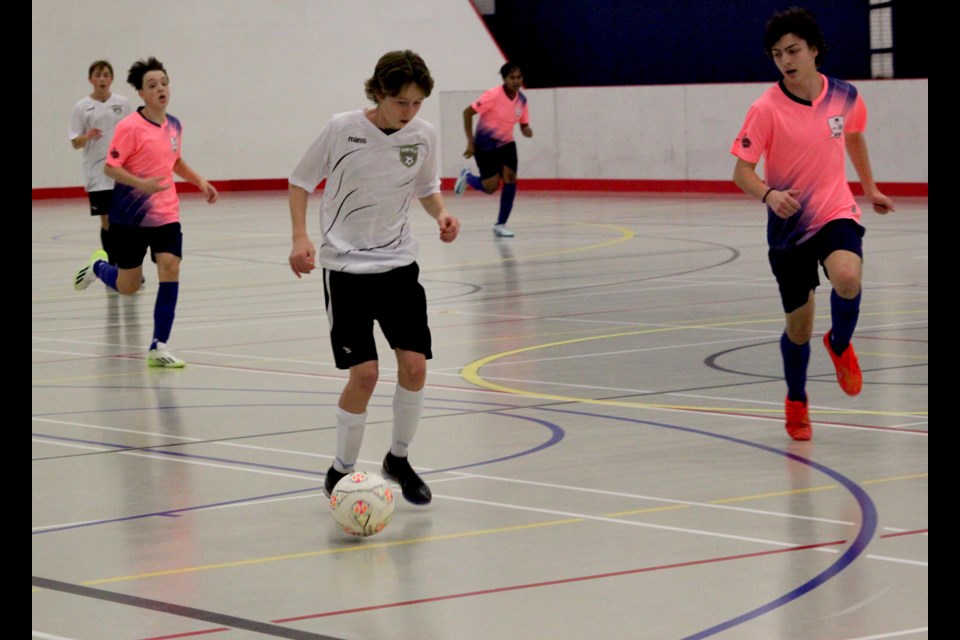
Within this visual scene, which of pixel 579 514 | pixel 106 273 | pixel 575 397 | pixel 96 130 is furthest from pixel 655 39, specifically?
pixel 579 514

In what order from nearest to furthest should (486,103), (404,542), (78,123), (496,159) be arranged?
(404,542)
(78,123)
(486,103)
(496,159)

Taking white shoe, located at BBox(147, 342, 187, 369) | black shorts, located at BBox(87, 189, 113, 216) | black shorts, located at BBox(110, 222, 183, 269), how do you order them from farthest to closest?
black shorts, located at BBox(87, 189, 113, 216) → black shorts, located at BBox(110, 222, 183, 269) → white shoe, located at BBox(147, 342, 187, 369)

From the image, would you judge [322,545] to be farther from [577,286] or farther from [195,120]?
[195,120]

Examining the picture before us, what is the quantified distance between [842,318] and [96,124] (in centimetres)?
1259

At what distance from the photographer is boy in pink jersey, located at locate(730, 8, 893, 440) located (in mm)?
8781

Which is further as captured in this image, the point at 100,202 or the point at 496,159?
the point at 496,159

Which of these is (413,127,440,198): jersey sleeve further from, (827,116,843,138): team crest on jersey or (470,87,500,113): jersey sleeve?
(470,87,500,113): jersey sleeve

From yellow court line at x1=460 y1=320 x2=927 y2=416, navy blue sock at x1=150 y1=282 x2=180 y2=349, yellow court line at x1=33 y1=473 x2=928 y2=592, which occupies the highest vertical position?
navy blue sock at x1=150 y1=282 x2=180 y2=349

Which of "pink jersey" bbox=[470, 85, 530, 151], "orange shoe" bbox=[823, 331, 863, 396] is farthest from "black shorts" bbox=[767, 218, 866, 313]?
"pink jersey" bbox=[470, 85, 530, 151]

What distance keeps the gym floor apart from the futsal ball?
7 centimetres

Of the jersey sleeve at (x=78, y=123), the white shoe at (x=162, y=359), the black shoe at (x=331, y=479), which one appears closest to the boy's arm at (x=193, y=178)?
the white shoe at (x=162, y=359)

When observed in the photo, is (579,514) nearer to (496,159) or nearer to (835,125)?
(835,125)

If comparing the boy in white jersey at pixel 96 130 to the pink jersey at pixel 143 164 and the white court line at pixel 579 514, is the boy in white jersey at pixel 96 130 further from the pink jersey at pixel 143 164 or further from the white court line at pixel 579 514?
the white court line at pixel 579 514

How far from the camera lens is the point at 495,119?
78.4ft
